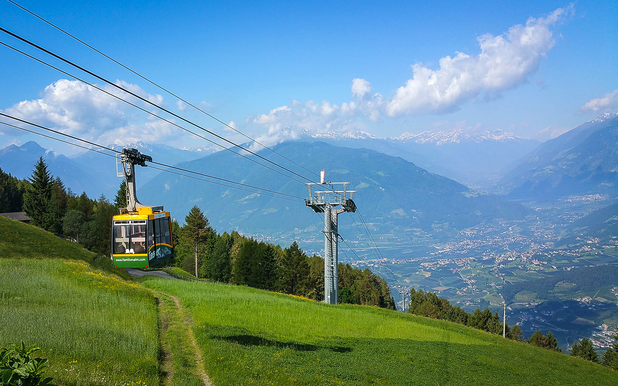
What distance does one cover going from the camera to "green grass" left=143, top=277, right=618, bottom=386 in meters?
14.1

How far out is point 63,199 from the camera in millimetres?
74312

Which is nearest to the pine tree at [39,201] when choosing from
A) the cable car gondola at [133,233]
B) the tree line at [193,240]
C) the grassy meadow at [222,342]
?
the tree line at [193,240]

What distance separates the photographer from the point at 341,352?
18656mm

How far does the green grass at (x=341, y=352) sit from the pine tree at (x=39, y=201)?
47.9 meters

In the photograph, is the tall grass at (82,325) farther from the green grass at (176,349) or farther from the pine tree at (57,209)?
the pine tree at (57,209)

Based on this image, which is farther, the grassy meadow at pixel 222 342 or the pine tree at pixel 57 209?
the pine tree at pixel 57 209

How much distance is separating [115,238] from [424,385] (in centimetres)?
1863

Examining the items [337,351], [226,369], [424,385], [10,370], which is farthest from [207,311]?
[10,370]

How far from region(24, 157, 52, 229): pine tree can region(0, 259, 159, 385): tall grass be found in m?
50.3

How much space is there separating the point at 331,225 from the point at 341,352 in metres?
22.9

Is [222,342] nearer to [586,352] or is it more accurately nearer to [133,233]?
[133,233]

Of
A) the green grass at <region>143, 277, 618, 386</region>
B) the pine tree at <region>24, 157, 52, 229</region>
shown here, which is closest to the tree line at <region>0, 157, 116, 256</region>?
the pine tree at <region>24, 157, 52, 229</region>

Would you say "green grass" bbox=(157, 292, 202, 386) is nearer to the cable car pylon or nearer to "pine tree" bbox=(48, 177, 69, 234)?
the cable car pylon

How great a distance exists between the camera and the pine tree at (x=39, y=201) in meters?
66.9
